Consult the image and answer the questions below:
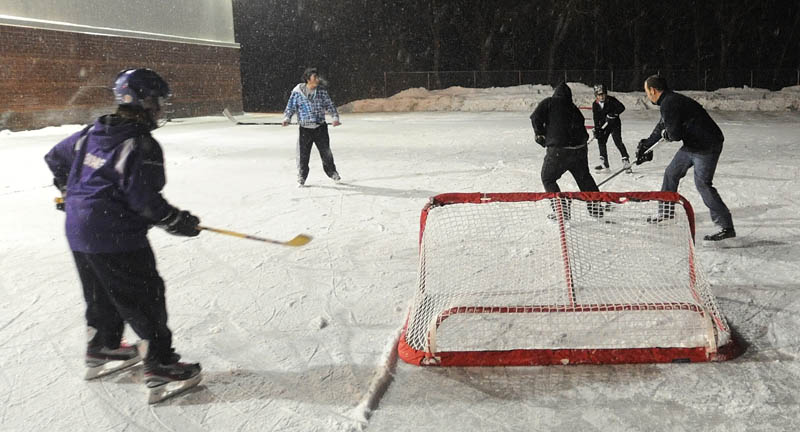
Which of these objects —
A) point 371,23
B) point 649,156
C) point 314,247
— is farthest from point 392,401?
point 371,23

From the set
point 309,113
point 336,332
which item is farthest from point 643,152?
point 309,113

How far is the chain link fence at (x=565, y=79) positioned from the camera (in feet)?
89.9

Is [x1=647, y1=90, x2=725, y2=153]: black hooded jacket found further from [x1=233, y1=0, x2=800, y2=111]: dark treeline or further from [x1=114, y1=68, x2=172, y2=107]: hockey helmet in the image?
[x1=233, y1=0, x2=800, y2=111]: dark treeline

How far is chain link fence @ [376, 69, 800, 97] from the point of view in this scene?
1079 inches

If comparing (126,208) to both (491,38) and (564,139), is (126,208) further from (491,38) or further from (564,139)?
(491,38)

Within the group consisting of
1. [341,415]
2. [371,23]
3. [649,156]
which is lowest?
[341,415]

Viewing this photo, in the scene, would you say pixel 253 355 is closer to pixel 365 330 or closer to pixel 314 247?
pixel 365 330

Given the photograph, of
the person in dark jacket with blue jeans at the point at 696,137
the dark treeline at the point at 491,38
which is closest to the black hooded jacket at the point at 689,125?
the person in dark jacket with blue jeans at the point at 696,137

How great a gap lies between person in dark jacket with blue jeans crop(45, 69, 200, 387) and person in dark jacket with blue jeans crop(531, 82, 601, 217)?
12.6 feet

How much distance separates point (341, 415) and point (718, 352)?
1.88 meters

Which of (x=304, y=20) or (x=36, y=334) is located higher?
(x=304, y=20)

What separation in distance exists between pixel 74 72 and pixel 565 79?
65.6 ft

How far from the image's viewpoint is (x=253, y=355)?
3.27 meters

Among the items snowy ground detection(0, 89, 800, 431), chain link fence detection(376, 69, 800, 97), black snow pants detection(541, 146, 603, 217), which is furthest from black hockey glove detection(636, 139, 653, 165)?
chain link fence detection(376, 69, 800, 97)
